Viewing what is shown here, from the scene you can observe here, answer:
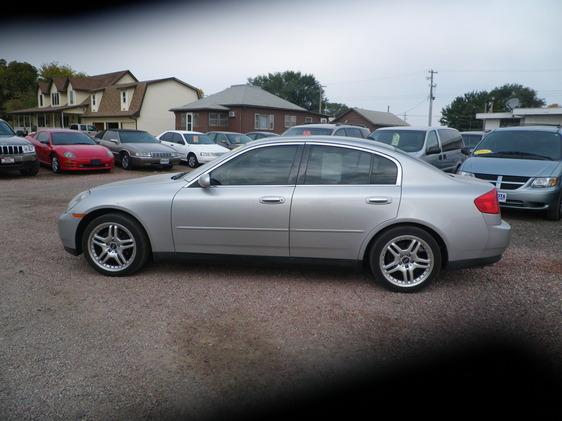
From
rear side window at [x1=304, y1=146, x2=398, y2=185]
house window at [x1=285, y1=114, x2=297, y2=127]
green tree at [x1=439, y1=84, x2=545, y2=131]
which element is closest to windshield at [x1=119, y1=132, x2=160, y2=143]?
rear side window at [x1=304, y1=146, x2=398, y2=185]

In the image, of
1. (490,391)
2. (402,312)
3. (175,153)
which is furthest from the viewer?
(175,153)

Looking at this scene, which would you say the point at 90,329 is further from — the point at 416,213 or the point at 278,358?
the point at 416,213

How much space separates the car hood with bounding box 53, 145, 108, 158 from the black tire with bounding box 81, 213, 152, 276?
34.5 ft

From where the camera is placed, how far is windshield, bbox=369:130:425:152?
A: 1090 centimetres

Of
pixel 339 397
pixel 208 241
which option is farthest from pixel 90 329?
pixel 339 397

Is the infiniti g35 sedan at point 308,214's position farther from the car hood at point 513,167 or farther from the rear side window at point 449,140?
the rear side window at point 449,140

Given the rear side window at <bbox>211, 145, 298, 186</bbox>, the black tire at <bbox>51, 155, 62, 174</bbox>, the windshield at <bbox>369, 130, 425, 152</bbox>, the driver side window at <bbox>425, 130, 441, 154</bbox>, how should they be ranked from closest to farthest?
the rear side window at <bbox>211, 145, 298, 186</bbox>
the driver side window at <bbox>425, 130, 441, 154</bbox>
the windshield at <bbox>369, 130, 425, 152</bbox>
the black tire at <bbox>51, 155, 62, 174</bbox>

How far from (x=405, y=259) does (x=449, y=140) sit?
28.5ft

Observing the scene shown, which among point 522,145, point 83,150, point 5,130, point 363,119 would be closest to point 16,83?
point 363,119

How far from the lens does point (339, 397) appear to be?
108 inches

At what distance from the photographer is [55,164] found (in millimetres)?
14461

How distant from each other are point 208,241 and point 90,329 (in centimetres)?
146

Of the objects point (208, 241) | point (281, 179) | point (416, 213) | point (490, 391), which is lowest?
point (490, 391)

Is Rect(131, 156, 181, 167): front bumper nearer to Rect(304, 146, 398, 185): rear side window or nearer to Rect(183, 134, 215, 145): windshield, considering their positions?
Rect(183, 134, 215, 145): windshield
